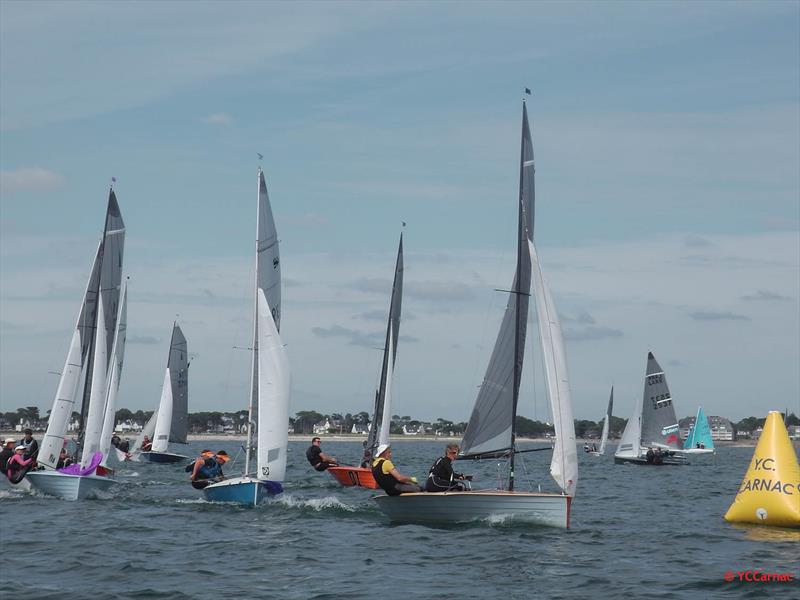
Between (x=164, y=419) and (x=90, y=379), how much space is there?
26513 mm

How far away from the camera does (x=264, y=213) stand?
105 ft

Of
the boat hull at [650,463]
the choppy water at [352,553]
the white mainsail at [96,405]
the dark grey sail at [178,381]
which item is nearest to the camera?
the choppy water at [352,553]

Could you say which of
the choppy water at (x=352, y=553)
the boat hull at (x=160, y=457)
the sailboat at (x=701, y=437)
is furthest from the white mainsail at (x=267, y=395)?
the sailboat at (x=701, y=437)

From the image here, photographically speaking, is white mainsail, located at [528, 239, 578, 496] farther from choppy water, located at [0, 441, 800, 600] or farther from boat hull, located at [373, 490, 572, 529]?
choppy water, located at [0, 441, 800, 600]

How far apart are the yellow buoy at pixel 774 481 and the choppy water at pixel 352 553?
634 millimetres

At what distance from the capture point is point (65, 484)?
31625 mm

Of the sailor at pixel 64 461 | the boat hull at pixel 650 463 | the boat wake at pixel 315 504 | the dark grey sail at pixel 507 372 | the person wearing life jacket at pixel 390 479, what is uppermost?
the dark grey sail at pixel 507 372

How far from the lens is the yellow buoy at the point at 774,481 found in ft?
78.7

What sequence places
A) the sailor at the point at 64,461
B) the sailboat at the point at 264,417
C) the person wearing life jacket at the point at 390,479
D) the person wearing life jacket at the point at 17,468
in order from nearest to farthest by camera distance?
the person wearing life jacket at the point at 390,479 → the sailboat at the point at 264,417 → the person wearing life jacket at the point at 17,468 → the sailor at the point at 64,461

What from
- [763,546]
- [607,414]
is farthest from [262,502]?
[607,414]

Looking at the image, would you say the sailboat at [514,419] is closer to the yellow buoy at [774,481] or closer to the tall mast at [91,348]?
the yellow buoy at [774,481]

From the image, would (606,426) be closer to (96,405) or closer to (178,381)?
(178,381)

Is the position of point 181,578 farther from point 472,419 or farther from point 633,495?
point 633,495

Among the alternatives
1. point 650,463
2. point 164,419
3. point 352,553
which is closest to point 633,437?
point 650,463
